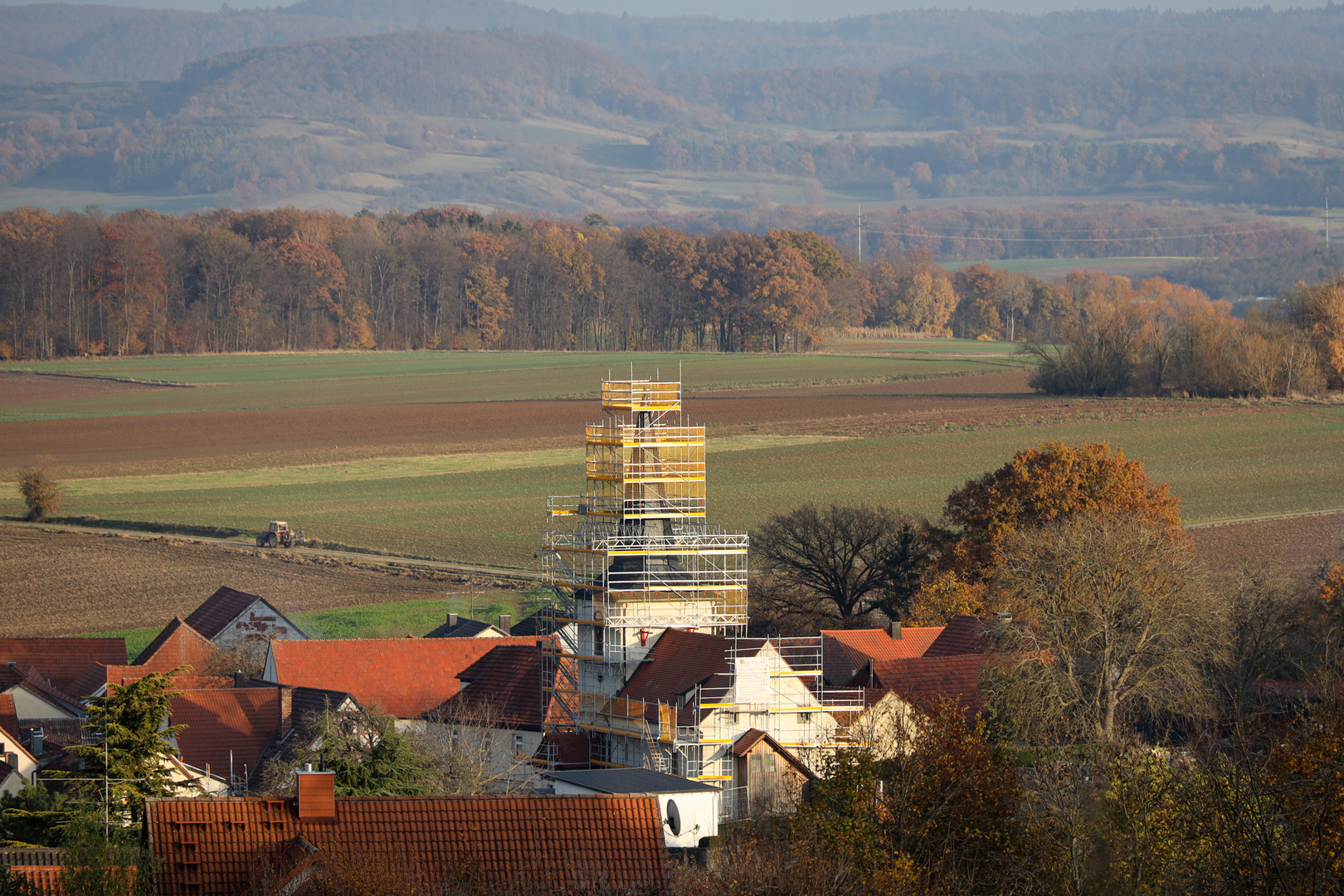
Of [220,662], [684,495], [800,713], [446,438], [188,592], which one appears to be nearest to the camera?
[800,713]

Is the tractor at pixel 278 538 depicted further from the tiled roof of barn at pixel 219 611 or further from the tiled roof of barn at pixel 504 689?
the tiled roof of barn at pixel 504 689

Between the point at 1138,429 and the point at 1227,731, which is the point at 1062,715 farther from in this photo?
the point at 1138,429

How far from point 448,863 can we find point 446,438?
8523 cm

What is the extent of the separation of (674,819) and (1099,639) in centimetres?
1605

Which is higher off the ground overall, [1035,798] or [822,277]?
[822,277]

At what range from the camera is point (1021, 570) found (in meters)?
43.8

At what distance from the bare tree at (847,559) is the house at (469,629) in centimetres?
952

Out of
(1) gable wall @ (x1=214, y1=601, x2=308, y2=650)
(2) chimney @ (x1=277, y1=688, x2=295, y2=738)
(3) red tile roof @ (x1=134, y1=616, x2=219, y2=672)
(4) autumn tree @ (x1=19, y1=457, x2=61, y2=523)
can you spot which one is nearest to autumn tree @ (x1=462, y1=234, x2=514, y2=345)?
(4) autumn tree @ (x1=19, y1=457, x2=61, y2=523)

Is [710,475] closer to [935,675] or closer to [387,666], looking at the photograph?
[387,666]

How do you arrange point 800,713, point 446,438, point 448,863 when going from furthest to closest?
point 446,438 < point 800,713 < point 448,863

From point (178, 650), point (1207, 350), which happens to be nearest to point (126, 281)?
point (1207, 350)

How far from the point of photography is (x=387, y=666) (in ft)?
144

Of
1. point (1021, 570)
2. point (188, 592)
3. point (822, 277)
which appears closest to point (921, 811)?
point (1021, 570)

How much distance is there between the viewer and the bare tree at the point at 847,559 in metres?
53.9
